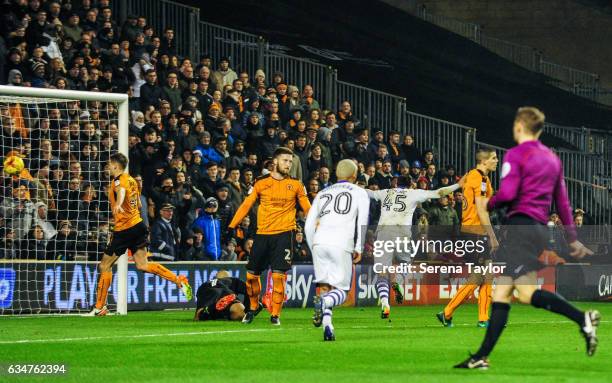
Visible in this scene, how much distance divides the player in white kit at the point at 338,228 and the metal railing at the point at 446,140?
16.9 meters

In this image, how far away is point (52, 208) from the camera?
18.9 metres

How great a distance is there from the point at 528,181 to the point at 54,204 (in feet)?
35.8

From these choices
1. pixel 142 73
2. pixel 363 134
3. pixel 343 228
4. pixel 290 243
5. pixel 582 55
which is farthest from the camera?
pixel 582 55

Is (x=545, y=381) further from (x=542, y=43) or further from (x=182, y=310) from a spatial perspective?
(x=542, y=43)

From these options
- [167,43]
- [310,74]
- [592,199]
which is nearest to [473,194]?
[167,43]

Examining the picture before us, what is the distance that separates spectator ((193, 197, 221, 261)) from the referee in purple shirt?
11953 mm

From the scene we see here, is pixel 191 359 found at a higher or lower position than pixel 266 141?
lower

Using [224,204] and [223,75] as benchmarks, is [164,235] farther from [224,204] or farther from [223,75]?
[223,75]

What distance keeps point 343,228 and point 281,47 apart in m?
16.4

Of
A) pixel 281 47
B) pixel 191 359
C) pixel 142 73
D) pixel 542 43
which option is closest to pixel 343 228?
pixel 191 359

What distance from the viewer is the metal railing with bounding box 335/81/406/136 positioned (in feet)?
96.6

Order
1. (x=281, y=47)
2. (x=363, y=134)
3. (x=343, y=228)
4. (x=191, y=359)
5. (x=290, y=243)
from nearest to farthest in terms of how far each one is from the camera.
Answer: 1. (x=191, y=359)
2. (x=343, y=228)
3. (x=290, y=243)
4. (x=363, y=134)
5. (x=281, y=47)

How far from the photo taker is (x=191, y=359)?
10664 mm

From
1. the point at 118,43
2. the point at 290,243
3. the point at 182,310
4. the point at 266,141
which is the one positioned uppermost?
the point at 118,43
